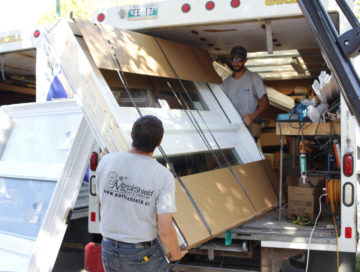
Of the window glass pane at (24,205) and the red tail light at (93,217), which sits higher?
the window glass pane at (24,205)

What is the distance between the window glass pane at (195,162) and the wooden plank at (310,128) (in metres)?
0.65

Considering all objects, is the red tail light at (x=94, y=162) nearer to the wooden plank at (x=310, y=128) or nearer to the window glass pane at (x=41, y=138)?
the window glass pane at (x=41, y=138)

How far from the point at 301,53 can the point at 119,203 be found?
465 cm

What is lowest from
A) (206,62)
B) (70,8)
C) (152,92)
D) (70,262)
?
(70,262)

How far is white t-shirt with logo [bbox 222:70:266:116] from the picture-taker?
5484mm

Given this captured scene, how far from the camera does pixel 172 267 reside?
3750 millimetres

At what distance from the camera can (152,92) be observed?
4230 millimetres

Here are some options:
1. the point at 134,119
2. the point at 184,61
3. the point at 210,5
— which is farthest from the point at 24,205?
the point at 210,5

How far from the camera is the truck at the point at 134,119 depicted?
338 cm

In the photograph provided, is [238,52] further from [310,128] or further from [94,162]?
[94,162]

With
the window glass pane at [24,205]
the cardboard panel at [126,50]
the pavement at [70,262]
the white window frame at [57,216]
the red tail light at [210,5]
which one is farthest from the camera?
the pavement at [70,262]

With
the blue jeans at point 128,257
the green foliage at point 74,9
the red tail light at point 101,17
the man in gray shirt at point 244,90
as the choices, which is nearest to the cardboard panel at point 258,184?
the man in gray shirt at point 244,90

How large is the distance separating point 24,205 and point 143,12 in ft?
6.85

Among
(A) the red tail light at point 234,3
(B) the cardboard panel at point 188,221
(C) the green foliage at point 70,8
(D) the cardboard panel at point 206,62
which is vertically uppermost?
(C) the green foliage at point 70,8
